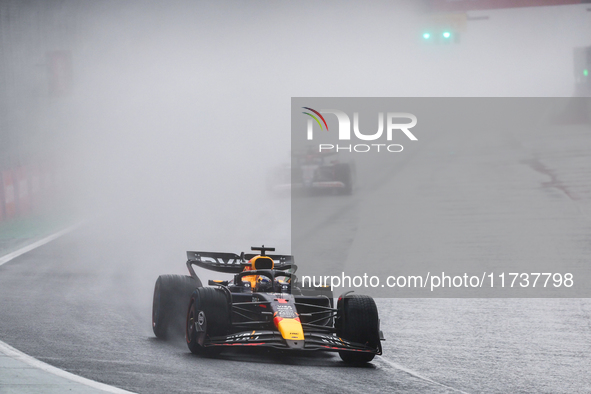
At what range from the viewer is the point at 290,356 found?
8875 mm

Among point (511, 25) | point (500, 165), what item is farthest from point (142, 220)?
point (511, 25)

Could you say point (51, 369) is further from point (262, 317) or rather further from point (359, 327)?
point (359, 327)

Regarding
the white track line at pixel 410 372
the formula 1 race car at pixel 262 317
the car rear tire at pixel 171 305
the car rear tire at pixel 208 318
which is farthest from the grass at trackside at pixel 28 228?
the white track line at pixel 410 372

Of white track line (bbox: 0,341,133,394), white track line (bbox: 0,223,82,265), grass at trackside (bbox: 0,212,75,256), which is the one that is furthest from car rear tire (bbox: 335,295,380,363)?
grass at trackside (bbox: 0,212,75,256)

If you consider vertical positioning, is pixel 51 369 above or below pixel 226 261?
below

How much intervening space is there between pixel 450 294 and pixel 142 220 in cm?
1363

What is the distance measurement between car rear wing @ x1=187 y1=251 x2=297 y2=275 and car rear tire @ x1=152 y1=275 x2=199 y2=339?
0.43 metres

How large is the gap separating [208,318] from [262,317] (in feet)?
2.55

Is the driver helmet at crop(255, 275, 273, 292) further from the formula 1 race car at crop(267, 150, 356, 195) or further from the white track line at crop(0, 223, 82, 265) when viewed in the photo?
the formula 1 race car at crop(267, 150, 356, 195)

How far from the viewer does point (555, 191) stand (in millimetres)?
25453

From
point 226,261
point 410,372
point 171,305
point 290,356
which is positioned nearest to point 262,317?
point 290,356

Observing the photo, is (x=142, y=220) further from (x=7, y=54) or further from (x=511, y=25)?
(x=511, y=25)

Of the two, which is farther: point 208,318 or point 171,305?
point 171,305

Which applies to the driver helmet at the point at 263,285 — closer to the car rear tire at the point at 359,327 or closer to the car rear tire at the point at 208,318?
the car rear tire at the point at 208,318
